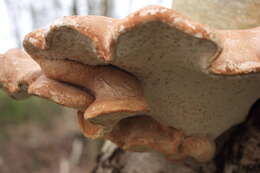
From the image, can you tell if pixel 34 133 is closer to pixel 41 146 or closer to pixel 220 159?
pixel 41 146

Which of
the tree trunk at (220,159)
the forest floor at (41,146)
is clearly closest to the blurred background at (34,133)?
the forest floor at (41,146)

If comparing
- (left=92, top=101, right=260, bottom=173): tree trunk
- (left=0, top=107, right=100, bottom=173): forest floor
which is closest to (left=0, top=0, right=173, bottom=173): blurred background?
(left=0, top=107, right=100, bottom=173): forest floor

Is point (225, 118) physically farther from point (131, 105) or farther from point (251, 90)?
point (131, 105)

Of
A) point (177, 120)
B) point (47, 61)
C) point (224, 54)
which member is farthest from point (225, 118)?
point (47, 61)

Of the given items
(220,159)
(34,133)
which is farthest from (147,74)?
(34,133)

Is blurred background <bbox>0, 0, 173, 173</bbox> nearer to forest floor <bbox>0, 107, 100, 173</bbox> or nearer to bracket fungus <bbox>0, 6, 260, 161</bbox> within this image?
forest floor <bbox>0, 107, 100, 173</bbox>

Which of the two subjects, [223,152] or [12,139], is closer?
[223,152]

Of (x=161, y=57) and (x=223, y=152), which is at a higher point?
(x=161, y=57)
